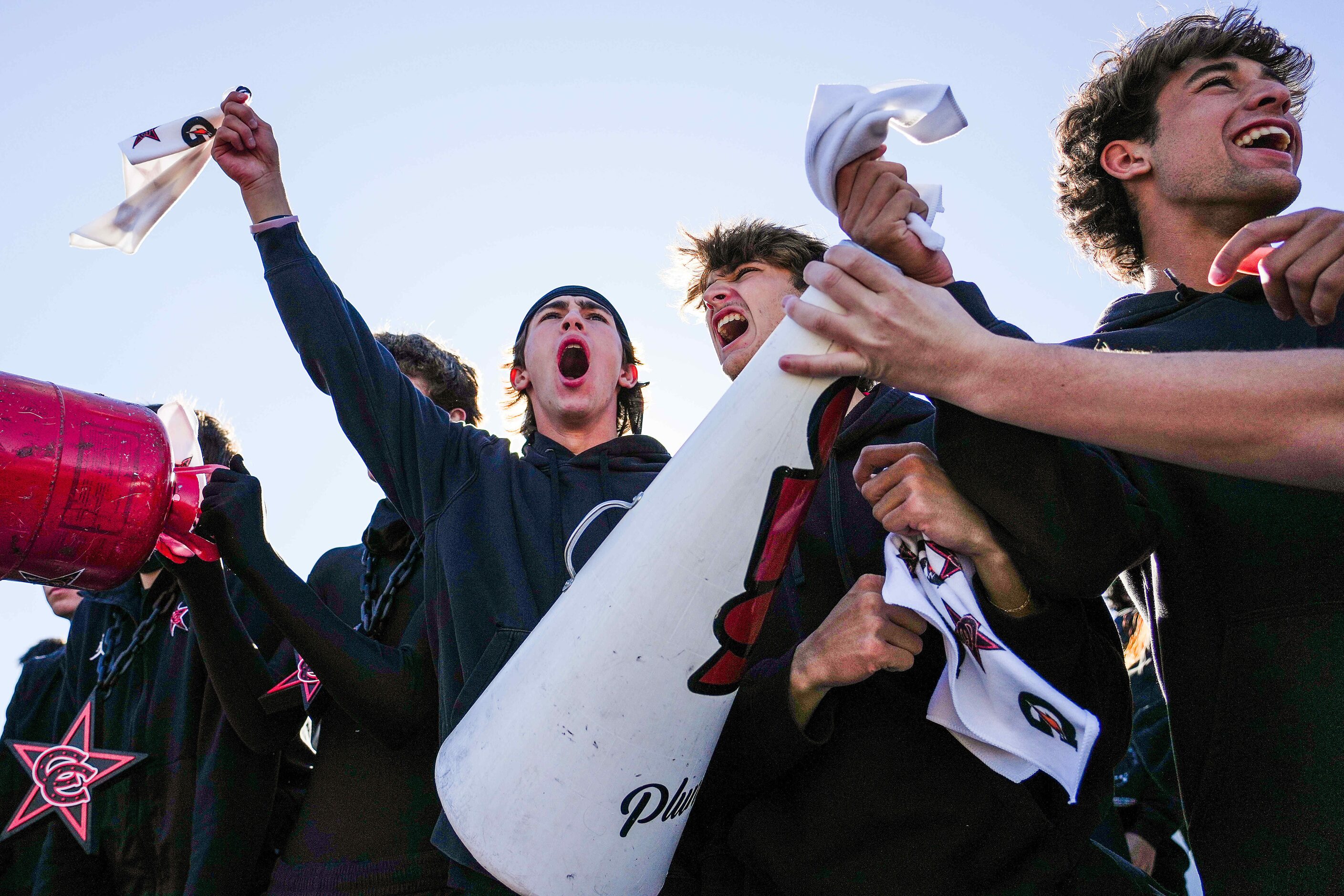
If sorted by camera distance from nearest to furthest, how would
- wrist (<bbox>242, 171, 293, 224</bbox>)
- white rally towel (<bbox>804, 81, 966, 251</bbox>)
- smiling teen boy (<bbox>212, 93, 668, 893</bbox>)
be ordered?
white rally towel (<bbox>804, 81, 966, 251</bbox>) < smiling teen boy (<bbox>212, 93, 668, 893</bbox>) < wrist (<bbox>242, 171, 293, 224</bbox>)

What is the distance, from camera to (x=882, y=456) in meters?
1.82

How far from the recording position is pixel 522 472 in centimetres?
254

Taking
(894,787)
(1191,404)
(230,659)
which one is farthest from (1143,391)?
(230,659)

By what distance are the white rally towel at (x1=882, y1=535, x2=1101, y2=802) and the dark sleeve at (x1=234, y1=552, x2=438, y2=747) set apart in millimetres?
1232

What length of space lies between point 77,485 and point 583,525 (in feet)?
3.38

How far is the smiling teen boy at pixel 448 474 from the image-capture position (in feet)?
6.97

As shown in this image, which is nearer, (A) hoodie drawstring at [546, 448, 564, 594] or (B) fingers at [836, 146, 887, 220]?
(B) fingers at [836, 146, 887, 220]

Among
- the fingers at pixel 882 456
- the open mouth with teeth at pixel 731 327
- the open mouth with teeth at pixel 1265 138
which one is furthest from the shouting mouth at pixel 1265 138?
the open mouth with teeth at pixel 731 327

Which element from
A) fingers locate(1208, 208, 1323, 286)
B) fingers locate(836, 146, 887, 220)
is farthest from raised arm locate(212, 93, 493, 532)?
fingers locate(1208, 208, 1323, 286)

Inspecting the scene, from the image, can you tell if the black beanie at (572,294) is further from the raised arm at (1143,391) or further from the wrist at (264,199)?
the raised arm at (1143,391)

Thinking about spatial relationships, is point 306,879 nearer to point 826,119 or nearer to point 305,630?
point 305,630

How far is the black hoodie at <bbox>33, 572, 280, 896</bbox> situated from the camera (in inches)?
107

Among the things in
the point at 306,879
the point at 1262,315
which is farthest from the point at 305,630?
the point at 1262,315

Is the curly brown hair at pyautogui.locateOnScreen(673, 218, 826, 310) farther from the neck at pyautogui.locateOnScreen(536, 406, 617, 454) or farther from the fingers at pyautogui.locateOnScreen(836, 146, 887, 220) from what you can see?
the fingers at pyautogui.locateOnScreen(836, 146, 887, 220)
